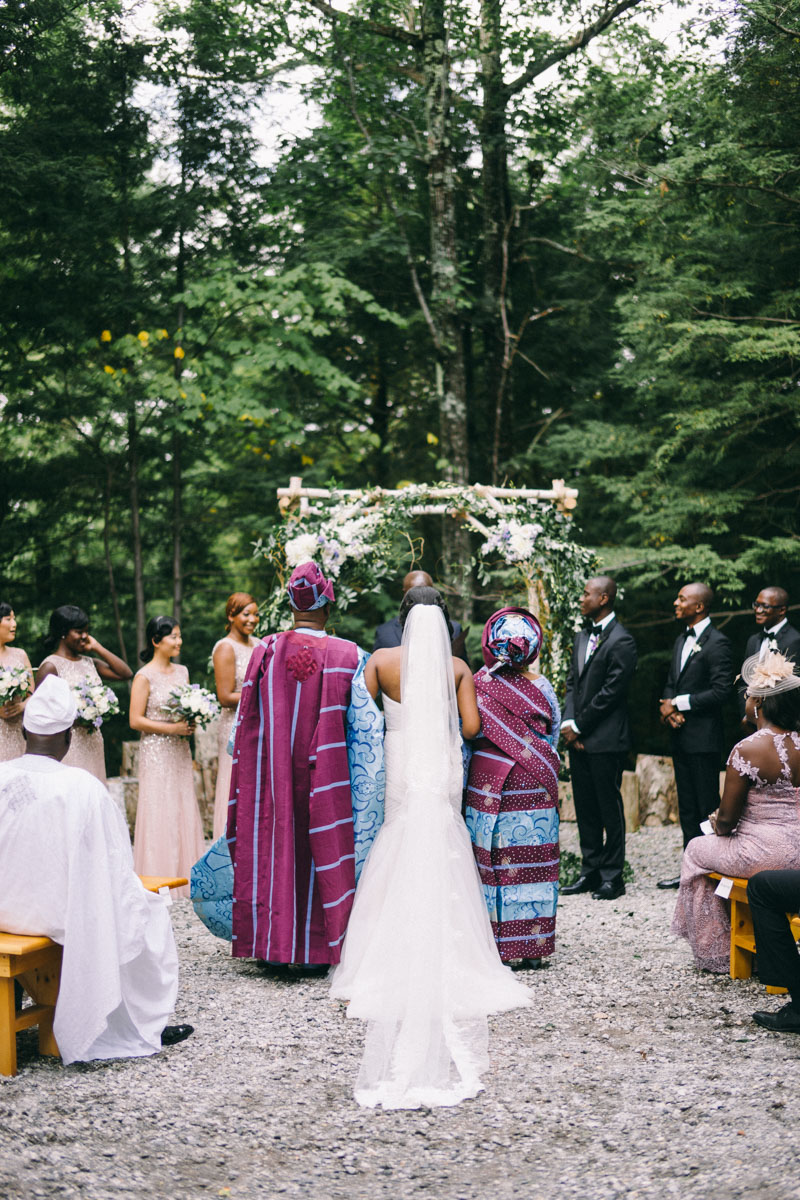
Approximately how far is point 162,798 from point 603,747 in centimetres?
294

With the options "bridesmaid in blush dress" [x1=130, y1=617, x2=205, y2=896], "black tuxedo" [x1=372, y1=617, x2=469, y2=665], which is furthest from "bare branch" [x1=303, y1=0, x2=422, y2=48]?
"bridesmaid in blush dress" [x1=130, y1=617, x2=205, y2=896]

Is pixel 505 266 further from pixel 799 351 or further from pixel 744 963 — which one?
pixel 744 963

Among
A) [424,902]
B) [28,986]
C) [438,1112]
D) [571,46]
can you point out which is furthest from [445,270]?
[438,1112]

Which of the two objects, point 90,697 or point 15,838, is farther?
point 90,697

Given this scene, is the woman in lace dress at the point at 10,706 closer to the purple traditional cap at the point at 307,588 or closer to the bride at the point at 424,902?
the purple traditional cap at the point at 307,588

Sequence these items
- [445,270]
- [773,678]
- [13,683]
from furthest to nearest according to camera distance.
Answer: [445,270], [13,683], [773,678]

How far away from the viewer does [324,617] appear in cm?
555

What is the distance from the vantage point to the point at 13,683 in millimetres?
6801

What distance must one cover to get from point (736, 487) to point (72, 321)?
711cm

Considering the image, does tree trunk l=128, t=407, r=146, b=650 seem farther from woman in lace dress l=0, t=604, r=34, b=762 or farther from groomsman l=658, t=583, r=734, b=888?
groomsman l=658, t=583, r=734, b=888

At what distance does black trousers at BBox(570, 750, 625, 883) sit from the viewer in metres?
7.29

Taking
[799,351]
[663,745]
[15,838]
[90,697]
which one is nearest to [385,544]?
[90,697]

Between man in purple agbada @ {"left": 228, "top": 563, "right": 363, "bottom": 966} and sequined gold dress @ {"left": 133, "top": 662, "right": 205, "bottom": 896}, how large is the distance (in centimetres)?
180

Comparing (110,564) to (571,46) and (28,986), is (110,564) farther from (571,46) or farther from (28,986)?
(28,986)
